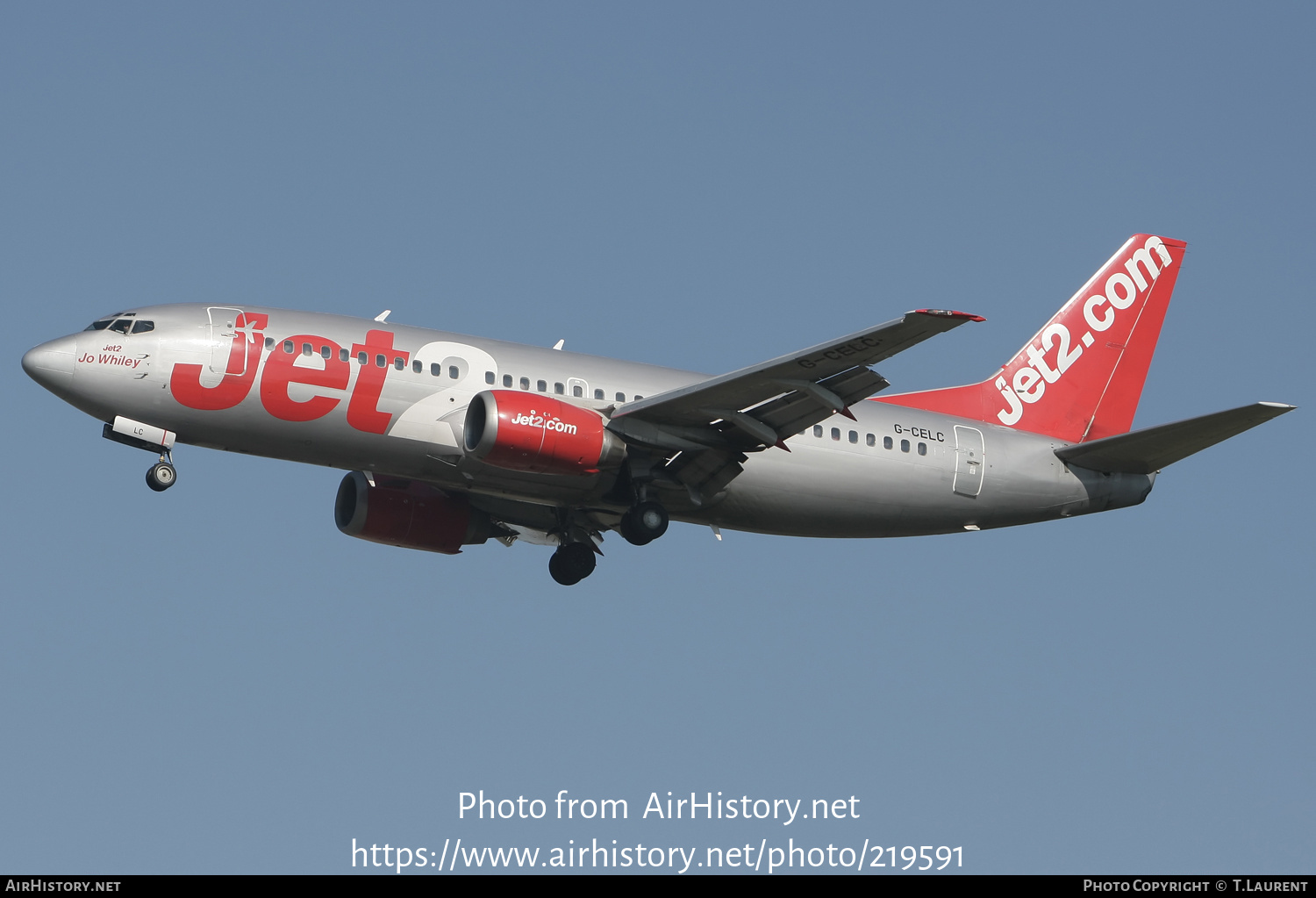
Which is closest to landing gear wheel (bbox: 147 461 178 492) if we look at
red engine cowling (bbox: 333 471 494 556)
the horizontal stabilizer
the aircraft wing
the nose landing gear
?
the nose landing gear

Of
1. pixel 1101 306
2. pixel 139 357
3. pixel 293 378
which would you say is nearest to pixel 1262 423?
pixel 1101 306

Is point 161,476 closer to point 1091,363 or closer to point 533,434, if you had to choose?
point 533,434

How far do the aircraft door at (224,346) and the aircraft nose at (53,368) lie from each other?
264 cm

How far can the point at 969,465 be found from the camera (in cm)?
3538

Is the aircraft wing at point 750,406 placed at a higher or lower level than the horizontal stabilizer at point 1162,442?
lower

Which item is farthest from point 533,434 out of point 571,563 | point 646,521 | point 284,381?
point 571,563

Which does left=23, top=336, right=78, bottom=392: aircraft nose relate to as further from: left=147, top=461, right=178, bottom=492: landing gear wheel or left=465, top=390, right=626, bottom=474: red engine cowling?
left=465, top=390, right=626, bottom=474: red engine cowling

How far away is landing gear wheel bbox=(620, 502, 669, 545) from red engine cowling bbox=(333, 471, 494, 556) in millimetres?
4827

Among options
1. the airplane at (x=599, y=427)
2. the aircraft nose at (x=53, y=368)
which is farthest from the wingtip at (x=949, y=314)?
the aircraft nose at (x=53, y=368)

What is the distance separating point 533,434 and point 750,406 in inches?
178

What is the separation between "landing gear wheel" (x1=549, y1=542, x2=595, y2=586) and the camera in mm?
36875

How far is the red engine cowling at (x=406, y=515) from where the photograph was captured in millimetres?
A: 36000

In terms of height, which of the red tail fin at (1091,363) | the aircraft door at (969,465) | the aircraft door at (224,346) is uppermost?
the red tail fin at (1091,363)

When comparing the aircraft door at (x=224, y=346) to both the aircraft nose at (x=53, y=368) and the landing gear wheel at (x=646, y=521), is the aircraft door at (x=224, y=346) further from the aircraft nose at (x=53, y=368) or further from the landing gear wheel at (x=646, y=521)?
the landing gear wheel at (x=646, y=521)
